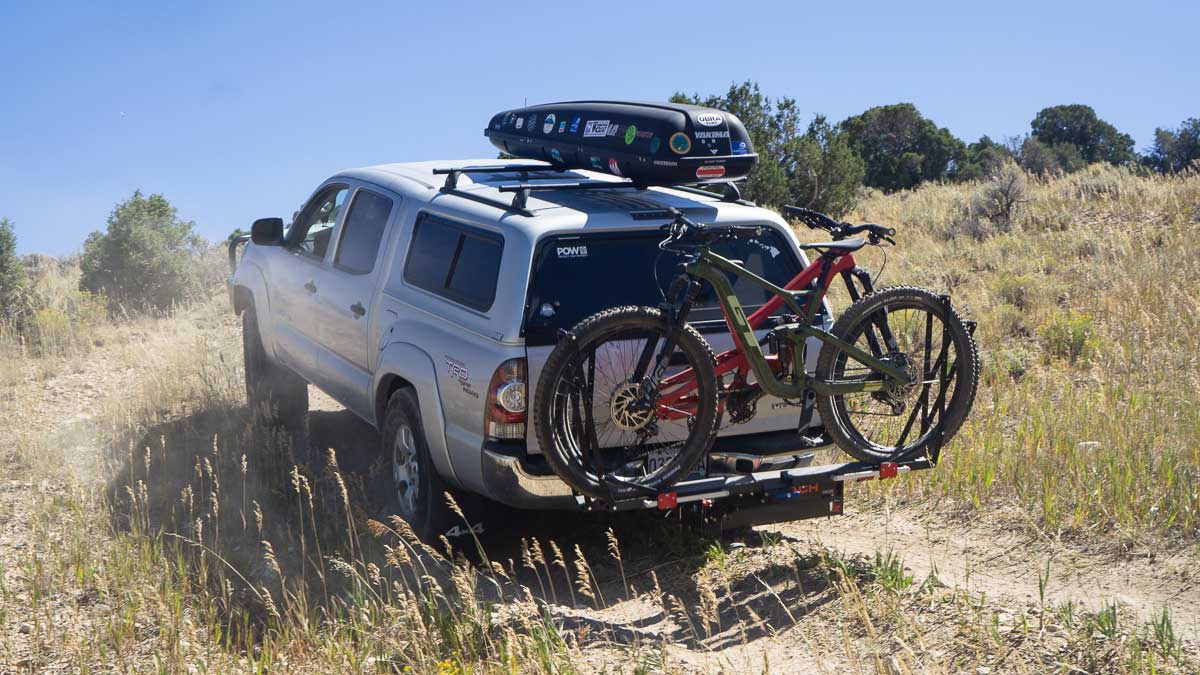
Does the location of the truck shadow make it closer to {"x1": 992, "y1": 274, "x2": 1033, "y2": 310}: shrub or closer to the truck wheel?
the truck wheel

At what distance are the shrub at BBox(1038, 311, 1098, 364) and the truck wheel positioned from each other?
6.06 m

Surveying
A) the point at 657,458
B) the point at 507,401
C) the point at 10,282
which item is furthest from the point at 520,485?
the point at 10,282

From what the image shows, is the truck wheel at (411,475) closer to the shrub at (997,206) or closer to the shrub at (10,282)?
the shrub at (10,282)

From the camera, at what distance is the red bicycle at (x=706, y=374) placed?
5371 mm

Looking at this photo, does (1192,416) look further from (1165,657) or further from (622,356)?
(622,356)

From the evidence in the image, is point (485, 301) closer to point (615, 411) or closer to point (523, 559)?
point (615, 411)

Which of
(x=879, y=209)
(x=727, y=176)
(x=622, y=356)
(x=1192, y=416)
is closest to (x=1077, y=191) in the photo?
(x=879, y=209)

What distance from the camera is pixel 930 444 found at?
5.84 m

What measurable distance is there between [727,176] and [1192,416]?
3.34 metres

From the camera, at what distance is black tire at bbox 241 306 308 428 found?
912 centimetres

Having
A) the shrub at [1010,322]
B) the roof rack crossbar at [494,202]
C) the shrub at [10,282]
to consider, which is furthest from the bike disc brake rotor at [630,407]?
the shrub at [10,282]

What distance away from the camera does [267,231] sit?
828 centimetres

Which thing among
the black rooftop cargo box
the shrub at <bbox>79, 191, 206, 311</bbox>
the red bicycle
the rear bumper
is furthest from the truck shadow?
the shrub at <bbox>79, 191, 206, 311</bbox>

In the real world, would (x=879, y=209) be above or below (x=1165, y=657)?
above
